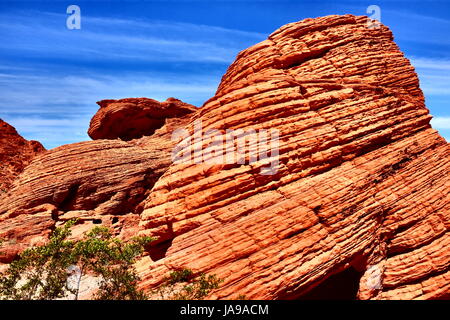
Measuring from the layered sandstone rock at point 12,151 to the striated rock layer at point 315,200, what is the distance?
45644 millimetres

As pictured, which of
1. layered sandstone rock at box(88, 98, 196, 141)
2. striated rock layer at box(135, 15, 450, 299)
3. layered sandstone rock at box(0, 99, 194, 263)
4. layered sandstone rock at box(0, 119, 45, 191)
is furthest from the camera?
layered sandstone rock at box(88, 98, 196, 141)

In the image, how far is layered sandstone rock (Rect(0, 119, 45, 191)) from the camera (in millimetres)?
56188

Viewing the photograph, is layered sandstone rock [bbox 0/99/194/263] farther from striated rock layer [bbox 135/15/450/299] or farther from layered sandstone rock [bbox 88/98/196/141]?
striated rock layer [bbox 135/15/450/299]

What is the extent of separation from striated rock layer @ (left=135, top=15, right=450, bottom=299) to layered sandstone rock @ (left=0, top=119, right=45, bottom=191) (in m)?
45.6

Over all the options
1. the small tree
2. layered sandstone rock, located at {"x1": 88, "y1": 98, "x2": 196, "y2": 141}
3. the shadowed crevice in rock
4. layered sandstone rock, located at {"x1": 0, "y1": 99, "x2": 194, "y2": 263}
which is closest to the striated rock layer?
the shadowed crevice in rock

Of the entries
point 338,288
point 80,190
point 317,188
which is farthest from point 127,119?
point 338,288

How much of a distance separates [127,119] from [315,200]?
45.3 meters

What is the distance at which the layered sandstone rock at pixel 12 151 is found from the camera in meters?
56.2

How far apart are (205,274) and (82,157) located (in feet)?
106

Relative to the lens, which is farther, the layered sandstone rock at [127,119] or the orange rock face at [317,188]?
the layered sandstone rock at [127,119]

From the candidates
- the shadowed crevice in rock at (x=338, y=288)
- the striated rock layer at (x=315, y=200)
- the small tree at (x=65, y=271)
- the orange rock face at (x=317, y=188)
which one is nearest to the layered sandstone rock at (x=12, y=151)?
the orange rock face at (x=317, y=188)

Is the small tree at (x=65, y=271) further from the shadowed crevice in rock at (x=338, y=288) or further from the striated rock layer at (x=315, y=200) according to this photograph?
the shadowed crevice in rock at (x=338, y=288)

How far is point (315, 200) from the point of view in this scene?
2111 centimetres
